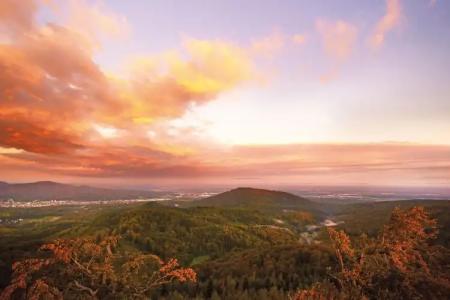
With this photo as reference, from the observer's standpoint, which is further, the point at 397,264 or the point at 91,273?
the point at 397,264

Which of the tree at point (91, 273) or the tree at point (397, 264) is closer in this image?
the tree at point (91, 273)

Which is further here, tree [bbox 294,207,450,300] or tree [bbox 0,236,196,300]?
tree [bbox 294,207,450,300]

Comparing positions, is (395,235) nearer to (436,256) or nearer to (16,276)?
(436,256)

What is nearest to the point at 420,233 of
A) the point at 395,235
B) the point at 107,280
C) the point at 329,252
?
the point at 395,235

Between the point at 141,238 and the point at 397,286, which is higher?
the point at 397,286

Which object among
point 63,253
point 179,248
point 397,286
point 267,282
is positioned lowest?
point 179,248

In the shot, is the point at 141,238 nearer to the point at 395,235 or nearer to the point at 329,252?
the point at 329,252

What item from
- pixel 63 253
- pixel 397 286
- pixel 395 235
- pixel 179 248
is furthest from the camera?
pixel 179 248

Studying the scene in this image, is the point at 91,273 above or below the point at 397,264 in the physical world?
above

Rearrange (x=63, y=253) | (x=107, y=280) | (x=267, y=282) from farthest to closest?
Result: (x=267, y=282)
(x=107, y=280)
(x=63, y=253)

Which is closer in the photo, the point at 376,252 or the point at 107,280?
the point at 107,280
